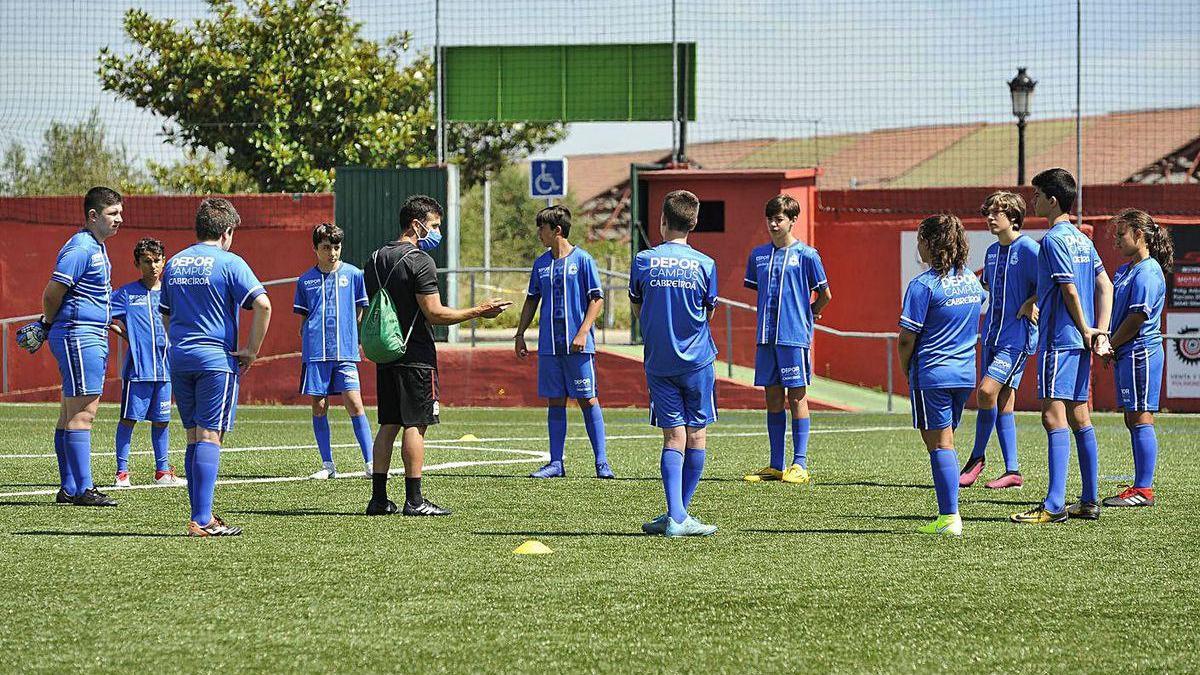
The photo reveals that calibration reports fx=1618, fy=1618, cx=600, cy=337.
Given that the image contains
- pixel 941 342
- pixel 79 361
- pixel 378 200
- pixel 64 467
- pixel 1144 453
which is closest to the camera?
pixel 941 342

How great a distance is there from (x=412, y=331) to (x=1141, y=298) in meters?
4.09

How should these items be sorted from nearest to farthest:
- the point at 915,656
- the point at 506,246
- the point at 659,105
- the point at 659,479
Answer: the point at 915,656, the point at 659,479, the point at 659,105, the point at 506,246

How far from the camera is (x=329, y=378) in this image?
36.8ft

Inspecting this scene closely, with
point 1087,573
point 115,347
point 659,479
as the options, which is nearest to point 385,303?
point 659,479

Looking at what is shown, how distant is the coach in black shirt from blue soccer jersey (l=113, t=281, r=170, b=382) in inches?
101

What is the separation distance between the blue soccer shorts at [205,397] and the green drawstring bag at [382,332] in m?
0.76

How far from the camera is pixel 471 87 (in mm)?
22031

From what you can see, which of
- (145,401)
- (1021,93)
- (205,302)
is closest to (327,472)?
(145,401)

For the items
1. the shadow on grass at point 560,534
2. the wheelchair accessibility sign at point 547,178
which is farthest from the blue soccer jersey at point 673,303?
the wheelchair accessibility sign at point 547,178

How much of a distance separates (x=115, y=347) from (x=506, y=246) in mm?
32456

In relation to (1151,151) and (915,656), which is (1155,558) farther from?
(1151,151)

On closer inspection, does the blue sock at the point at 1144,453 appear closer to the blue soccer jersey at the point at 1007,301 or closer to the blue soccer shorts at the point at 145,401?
the blue soccer jersey at the point at 1007,301

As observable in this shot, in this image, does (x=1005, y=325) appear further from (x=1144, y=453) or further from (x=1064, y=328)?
(x=1064, y=328)

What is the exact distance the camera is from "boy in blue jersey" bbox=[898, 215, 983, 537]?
26.7 feet
